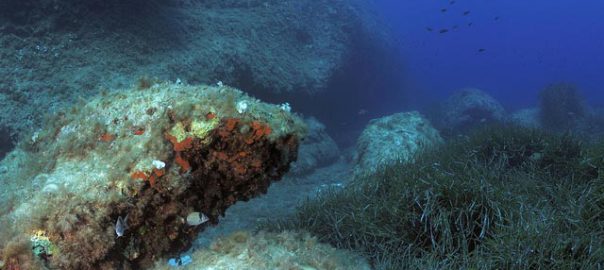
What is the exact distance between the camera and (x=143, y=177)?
320cm

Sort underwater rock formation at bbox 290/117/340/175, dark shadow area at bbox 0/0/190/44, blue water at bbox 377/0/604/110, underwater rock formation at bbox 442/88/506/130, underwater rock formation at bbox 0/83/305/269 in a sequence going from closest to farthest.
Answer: underwater rock formation at bbox 0/83/305/269 < dark shadow area at bbox 0/0/190/44 < underwater rock formation at bbox 290/117/340/175 < underwater rock formation at bbox 442/88/506/130 < blue water at bbox 377/0/604/110

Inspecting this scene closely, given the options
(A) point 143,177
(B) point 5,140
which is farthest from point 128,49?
(A) point 143,177

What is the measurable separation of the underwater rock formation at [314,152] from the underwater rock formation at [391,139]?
5.03 feet

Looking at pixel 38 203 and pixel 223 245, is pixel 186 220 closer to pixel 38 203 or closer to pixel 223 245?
pixel 223 245

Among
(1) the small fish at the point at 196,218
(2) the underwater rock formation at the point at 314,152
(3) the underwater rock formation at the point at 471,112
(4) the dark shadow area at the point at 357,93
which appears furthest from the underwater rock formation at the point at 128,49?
(3) the underwater rock formation at the point at 471,112

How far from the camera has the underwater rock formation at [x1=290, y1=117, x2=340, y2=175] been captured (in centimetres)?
1134

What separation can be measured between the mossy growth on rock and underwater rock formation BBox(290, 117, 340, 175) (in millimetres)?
5126

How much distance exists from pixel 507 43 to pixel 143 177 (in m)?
131

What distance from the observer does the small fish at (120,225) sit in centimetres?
317

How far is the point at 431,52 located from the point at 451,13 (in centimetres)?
6861

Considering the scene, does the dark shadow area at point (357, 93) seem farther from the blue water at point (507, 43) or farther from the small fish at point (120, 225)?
the blue water at point (507, 43)

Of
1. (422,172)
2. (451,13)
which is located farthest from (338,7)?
(451,13)

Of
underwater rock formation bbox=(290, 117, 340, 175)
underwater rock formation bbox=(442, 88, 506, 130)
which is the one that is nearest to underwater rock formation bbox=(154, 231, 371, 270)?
underwater rock formation bbox=(290, 117, 340, 175)

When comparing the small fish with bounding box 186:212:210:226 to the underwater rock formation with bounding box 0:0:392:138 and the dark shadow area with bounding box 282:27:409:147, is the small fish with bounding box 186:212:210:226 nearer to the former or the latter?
the underwater rock formation with bounding box 0:0:392:138
